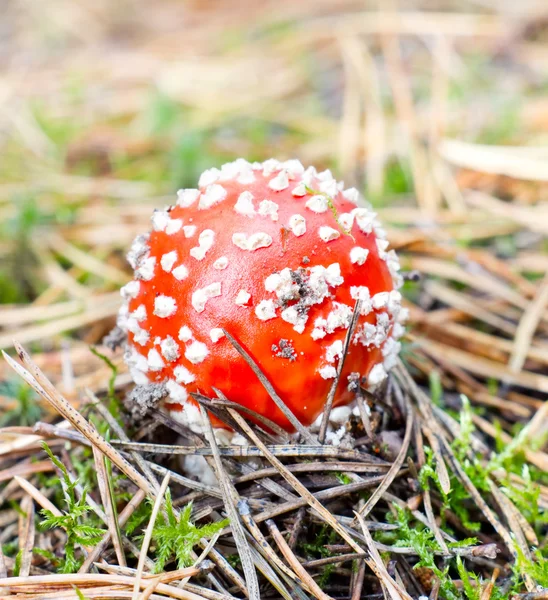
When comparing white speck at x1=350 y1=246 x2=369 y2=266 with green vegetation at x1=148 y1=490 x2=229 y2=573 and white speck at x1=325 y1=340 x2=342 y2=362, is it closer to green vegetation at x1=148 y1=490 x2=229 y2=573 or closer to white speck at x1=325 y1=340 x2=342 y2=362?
white speck at x1=325 y1=340 x2=342 y2=362

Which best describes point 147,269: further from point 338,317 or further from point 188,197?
point 338,317

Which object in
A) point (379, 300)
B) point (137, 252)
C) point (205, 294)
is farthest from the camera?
point (137, 252)

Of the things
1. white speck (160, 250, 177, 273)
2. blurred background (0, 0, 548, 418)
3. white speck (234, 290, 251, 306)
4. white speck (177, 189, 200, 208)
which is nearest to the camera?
white speck (234, 290, 251, 306)

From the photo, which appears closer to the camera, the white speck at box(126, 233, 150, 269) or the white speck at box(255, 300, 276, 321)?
the white speck at box(255, 300, 276, 321)

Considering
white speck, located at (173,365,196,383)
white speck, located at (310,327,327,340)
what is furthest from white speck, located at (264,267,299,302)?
white speck, located at (173,365,196,383)

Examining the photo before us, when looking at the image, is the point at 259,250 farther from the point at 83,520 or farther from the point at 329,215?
the point at 83,520

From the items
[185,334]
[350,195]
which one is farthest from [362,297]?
[185,334]
